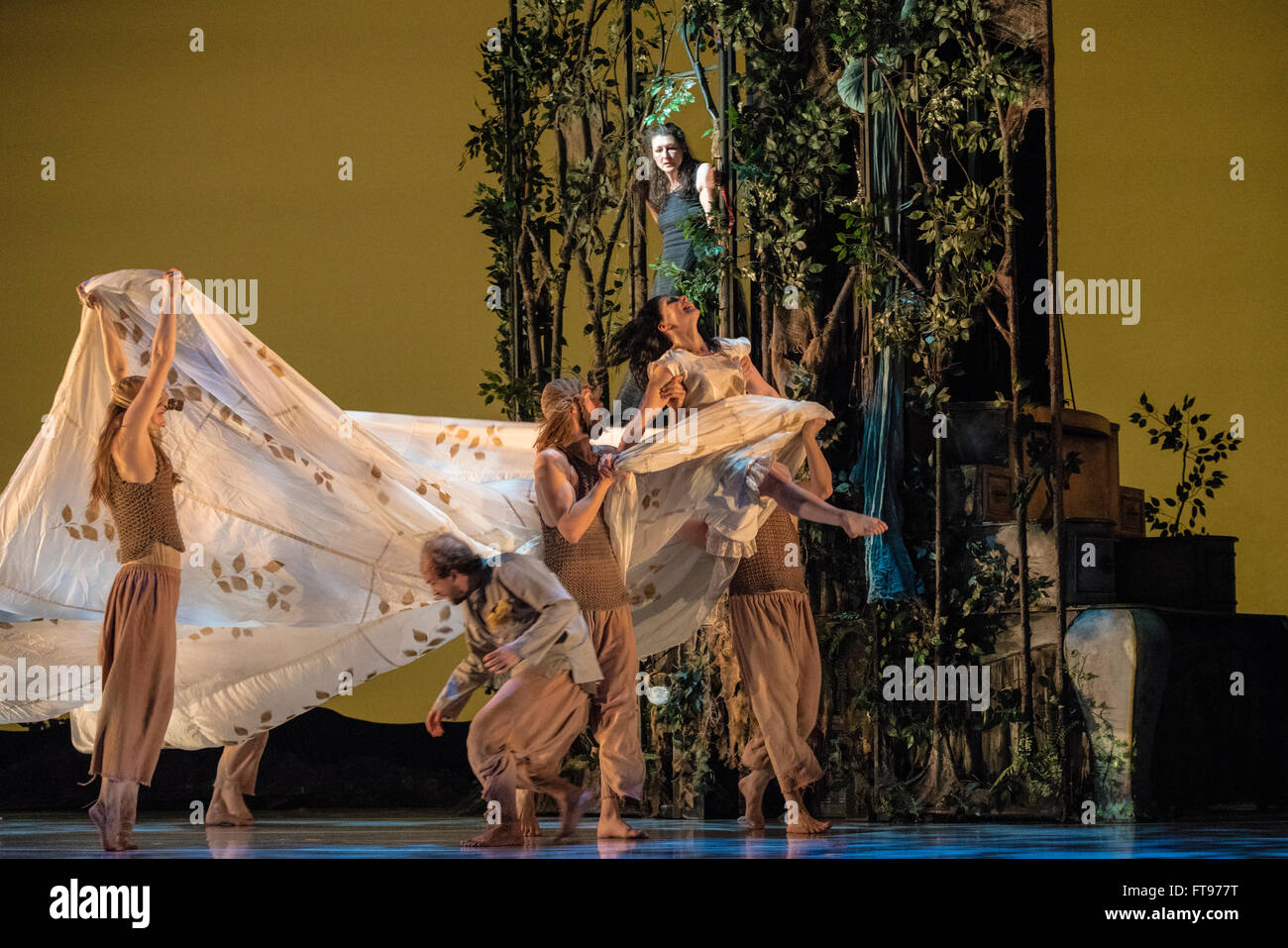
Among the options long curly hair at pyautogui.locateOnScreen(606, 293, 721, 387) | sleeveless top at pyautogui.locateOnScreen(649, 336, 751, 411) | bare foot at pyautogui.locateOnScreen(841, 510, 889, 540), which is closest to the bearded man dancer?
sleeveless top at pyautogui.locateOnScreen(649, 336, 751, 411)

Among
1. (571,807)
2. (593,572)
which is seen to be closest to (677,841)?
(571,807)

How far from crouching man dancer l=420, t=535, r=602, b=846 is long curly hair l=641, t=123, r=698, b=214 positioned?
8.22 ft

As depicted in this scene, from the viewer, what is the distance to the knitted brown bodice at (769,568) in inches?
207

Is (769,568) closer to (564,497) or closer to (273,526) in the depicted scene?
(564,497)

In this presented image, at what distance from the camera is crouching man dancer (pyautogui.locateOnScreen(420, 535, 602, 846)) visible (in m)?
4.64

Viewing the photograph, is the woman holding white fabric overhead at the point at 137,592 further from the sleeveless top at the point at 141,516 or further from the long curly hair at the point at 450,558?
the long curly hair at the point at 450,558

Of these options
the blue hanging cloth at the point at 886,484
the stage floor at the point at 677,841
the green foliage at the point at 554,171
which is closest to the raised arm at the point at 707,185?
the green foliage at the point at 554,171

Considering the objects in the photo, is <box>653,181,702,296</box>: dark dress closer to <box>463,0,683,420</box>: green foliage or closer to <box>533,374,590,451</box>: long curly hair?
<box>463,0,683,420</box>: green foliage

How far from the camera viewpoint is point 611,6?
730 centimetres

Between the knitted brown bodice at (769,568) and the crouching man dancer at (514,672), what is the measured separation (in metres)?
0.70

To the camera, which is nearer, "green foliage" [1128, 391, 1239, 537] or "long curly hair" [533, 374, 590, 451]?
"long curly hair" [533, 374, 590, 451]

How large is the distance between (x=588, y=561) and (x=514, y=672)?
0.43 metres
